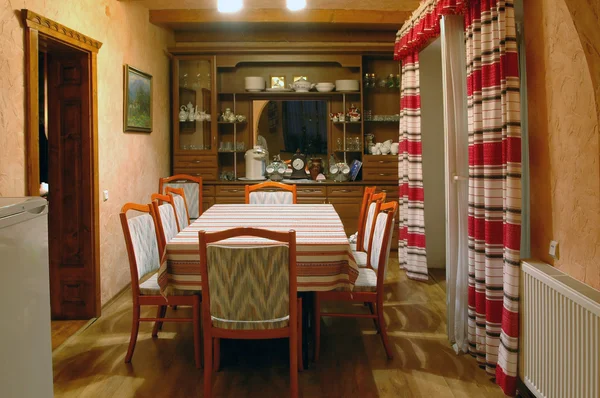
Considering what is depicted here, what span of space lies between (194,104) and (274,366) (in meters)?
3.84

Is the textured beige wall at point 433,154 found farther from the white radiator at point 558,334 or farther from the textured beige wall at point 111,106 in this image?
the white radiator at point 558,334

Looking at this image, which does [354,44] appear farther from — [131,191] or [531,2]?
[531,2]

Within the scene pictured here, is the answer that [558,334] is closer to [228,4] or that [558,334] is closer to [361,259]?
[361,259]

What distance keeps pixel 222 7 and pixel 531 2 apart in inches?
87.3

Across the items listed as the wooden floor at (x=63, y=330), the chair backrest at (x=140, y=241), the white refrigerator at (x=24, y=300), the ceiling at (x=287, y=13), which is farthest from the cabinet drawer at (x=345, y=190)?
the white refrigerator at (x=24, y=300)

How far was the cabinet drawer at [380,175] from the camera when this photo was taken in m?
5.81

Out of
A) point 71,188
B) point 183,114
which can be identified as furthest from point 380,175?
point 71,188

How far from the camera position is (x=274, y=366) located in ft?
9.29

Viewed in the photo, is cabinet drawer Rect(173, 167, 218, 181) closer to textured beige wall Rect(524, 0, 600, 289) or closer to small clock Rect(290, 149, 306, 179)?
small clock Rect(290, 149, 306, 179)

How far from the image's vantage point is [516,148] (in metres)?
2.46

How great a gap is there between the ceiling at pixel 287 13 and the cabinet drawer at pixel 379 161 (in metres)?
1.45

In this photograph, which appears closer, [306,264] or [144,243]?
[306,264]

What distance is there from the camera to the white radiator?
1.78 meters

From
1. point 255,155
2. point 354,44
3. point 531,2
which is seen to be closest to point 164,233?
point 531,2
